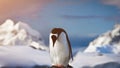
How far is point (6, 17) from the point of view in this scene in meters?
3.01

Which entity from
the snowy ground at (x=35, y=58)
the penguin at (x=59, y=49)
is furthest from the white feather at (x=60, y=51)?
the snowy ground at (x=35, y=58)

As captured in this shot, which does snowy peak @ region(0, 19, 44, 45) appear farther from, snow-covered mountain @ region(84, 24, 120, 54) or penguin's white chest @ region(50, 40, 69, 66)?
penguin's white chest @ region(50, 40, 69, 66)

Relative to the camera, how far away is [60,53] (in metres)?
2.05

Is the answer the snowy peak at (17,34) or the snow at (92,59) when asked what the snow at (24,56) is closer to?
the snowy peak at (17,34)

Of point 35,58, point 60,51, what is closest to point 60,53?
point 60,51

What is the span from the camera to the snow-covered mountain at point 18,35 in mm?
2949

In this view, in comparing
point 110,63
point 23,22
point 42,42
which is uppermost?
point 23,22

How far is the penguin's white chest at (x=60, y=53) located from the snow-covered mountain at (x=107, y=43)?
0.96 metres

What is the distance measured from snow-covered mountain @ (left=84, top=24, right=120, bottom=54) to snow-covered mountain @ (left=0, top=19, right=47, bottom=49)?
1.47 ft

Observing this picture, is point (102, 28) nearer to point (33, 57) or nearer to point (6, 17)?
point (33, 57)

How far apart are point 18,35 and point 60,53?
0.99 meters

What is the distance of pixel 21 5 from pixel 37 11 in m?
0.16

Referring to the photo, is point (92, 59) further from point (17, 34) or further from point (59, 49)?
point (59, 49)

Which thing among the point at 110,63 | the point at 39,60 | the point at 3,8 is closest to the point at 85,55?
the point at 110,63
